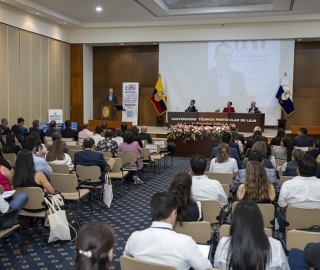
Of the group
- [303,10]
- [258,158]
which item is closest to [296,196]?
[258,158]

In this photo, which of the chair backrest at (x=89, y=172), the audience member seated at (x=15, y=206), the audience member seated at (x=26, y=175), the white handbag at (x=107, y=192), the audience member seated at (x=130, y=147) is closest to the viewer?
the audience member seated at (x=15, y=206)

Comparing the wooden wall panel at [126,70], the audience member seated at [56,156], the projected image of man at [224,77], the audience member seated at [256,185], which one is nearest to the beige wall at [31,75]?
the wooden wall panel at [126,70]

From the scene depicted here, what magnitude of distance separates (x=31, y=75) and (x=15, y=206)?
10393 mm

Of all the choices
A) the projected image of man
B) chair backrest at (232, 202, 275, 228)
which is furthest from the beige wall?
chair backrest at (232, 202, 275, 228)

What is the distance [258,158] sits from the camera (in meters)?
4.63

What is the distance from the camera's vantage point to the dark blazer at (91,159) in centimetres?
580

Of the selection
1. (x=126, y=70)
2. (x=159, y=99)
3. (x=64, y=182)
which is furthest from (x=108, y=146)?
(x=126, y=70)

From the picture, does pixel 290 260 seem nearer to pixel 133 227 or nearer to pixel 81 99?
pixel 133 227

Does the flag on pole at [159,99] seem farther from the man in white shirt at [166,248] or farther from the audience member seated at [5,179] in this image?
the man in white shirt at [166,248]

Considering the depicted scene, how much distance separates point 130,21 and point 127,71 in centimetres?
268

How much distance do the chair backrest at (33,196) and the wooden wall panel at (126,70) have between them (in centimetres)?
1225

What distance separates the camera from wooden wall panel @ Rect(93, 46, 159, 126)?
16.6 metres

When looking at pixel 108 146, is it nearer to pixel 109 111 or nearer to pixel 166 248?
pixel 166 248

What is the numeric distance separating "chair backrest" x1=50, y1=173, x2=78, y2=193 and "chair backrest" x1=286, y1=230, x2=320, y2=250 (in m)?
3.00
